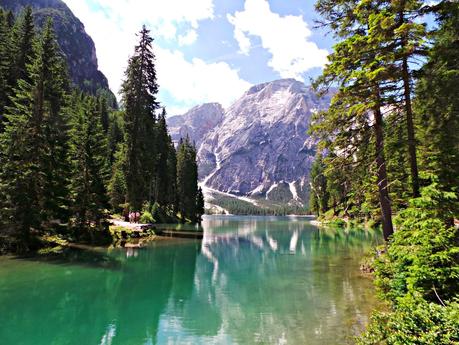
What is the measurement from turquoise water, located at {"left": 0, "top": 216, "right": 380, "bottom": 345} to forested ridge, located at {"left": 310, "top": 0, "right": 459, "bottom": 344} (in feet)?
9.41

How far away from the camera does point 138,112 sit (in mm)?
41406

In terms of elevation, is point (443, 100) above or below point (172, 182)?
below

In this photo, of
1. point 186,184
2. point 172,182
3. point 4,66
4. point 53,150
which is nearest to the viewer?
point 53,150

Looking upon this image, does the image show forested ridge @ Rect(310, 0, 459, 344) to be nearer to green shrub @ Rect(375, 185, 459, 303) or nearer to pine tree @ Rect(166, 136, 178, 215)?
green shrub @ Rect(375, 185, 459, 303)

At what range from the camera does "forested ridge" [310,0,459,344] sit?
827 cm

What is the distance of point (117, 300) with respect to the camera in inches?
584

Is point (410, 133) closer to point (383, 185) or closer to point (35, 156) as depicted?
point (383, 185)

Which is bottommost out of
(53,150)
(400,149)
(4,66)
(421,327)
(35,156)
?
(421,327)

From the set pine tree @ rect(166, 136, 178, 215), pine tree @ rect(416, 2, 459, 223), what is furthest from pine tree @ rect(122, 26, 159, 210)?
pine tree @ rect(166, 136, 178, 215)

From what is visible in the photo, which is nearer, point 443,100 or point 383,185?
point 383,185

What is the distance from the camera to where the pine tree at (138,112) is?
134 ft

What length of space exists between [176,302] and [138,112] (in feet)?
102

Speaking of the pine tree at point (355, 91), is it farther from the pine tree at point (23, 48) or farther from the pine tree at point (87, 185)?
the pine tree at point (23, 48)

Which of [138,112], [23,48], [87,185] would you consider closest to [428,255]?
[87,185]
